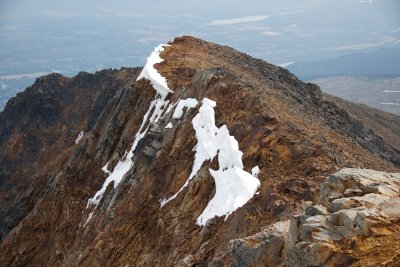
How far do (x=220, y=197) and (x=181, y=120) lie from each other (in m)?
8.73

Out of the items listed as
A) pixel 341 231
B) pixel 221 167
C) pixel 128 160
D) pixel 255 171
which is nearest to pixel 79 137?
pixel 128 160

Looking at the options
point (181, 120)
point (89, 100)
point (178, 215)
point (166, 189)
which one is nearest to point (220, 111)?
point (181, 120)

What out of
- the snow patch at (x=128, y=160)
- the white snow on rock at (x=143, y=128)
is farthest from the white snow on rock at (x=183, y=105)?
the snow patch at (x=128, y=160)

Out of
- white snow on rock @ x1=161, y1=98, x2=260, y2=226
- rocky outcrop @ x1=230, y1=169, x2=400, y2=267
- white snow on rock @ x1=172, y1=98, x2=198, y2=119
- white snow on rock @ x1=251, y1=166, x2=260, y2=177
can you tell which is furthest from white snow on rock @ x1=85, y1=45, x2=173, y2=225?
rocky outcrop @ x1=230, y1=169, x2=400, y2=267

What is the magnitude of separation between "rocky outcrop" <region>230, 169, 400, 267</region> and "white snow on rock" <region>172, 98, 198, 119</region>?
1477 centimetres

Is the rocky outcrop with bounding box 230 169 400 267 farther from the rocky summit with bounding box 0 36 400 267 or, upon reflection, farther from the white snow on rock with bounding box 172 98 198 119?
the white snow on rock with bounding box 172 98 198 119

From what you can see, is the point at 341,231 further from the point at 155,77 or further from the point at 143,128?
the point at 155,77

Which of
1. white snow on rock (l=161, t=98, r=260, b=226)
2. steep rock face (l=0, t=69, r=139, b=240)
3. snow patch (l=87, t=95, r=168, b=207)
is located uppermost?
white snow on rock (l=161, t=98, r=260, b=226)

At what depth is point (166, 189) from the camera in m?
24.0

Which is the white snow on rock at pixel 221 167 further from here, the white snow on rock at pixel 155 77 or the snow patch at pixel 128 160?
the white snow on rock at pixel 155 77

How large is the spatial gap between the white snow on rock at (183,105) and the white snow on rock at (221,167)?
1.36 m

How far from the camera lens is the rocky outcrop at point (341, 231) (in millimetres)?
10742

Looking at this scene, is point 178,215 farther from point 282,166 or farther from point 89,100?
point 89,100

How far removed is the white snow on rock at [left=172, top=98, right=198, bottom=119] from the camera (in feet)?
91.6
